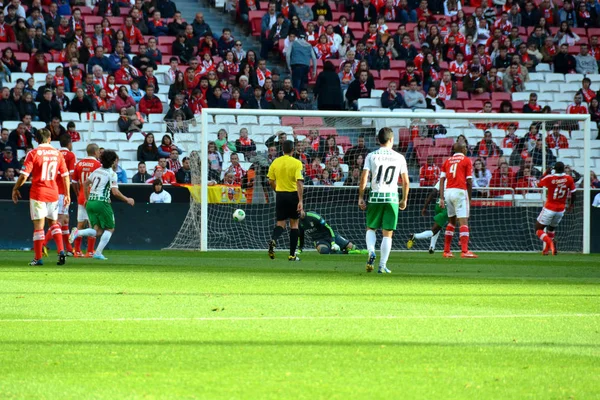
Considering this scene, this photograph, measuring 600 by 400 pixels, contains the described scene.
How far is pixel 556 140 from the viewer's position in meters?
25.6

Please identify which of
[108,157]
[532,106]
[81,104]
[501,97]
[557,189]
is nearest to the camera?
[108,157]

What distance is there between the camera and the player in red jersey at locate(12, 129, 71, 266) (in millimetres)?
15172

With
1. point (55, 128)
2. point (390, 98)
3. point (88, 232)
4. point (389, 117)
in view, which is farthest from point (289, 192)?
point (390, 98)

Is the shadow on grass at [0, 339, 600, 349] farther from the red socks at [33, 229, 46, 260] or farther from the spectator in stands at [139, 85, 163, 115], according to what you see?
the spectator in stands at [139, 85, 163, 115]

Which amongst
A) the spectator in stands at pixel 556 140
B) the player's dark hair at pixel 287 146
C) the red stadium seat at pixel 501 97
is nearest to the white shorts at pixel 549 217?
the spectator in stands at pixel 556 140

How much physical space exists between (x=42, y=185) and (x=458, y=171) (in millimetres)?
8080

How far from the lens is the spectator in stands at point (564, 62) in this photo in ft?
98.0

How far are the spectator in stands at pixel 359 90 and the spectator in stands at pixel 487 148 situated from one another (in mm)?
3567

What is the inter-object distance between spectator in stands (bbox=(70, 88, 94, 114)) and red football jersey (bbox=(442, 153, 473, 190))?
8.98 m

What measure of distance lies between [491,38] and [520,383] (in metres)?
25.6

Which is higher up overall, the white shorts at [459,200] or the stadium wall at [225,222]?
the white shorts at [459,200]

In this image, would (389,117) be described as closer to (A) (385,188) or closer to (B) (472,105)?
(B) (472,105)

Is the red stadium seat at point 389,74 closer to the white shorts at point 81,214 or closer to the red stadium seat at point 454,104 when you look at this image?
the red stadium seat at point 454,104

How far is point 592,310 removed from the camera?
9.51 metres
